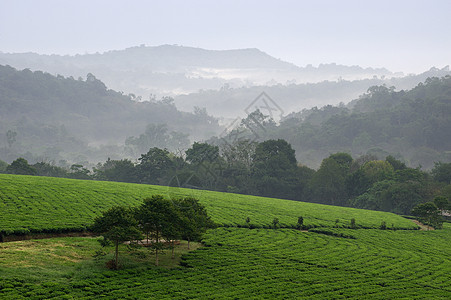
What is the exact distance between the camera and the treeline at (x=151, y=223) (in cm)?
3328

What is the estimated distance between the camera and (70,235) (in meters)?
40.8

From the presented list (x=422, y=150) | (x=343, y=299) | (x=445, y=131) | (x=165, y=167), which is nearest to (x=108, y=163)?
(x=165, y=167)

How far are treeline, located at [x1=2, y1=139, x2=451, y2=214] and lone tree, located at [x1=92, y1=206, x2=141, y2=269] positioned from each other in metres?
63.2

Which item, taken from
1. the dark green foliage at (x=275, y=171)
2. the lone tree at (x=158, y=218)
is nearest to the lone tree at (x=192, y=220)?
the lone tree at (x=158, y=218)

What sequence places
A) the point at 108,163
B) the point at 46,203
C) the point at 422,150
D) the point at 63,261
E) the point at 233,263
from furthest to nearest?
the point at 422,150
the point at 108,163
the point at 46,203
the point at 233,263
the point at 63,261

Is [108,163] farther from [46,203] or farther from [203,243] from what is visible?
[203,243]

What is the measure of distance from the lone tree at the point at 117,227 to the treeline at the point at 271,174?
207 ft

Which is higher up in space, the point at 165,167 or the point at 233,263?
the point at 165,167

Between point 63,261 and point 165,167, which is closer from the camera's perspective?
point 63,261

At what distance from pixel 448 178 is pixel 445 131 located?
108m

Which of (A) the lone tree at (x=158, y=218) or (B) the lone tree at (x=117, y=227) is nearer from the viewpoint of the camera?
(B) the lone tree at (x=117, y=227)

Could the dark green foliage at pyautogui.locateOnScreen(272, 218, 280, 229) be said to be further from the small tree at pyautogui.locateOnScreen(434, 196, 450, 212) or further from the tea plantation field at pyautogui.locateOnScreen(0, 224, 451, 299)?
the small tree at pyautogui.locateOnScreen(434, 196, 450, 212)

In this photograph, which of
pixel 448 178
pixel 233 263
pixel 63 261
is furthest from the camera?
pixel 448 178

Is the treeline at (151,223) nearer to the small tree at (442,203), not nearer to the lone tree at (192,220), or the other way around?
the lone tree at (192,220)
